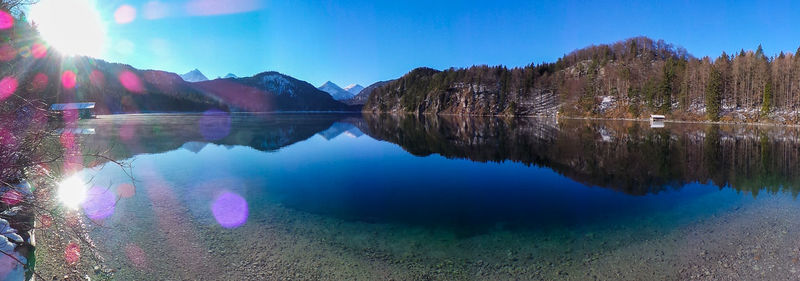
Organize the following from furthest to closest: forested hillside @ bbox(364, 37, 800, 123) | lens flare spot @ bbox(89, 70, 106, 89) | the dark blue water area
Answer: lens flare spot @ bbox(89, 70, 106, 89)
forested hillside @ bbox(364, 37, 800, 123)
the dark blue water area

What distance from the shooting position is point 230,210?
529 inches

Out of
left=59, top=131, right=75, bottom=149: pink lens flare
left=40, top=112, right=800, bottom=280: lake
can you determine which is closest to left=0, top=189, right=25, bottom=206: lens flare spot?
left=59, top=131, right=75, bottom=149: pink lens flare

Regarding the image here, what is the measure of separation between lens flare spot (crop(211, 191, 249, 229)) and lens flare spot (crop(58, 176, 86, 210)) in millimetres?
5180

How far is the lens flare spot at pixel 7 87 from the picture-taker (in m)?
7.83

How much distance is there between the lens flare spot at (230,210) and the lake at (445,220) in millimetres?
68

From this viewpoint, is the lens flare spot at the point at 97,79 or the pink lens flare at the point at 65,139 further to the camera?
the lens flare spot at the point at 97,79

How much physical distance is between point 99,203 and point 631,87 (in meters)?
125

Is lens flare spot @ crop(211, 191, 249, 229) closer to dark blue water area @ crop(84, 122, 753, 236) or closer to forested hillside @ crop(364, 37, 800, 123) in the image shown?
dark blue water area @ crop(84, 122, 753, 236)

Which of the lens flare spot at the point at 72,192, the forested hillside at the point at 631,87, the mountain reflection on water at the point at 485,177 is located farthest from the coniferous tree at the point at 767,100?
the lens flare spot at the point at 72,192

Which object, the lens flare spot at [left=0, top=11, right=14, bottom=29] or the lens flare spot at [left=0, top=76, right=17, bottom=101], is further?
the lens flare spot at [left=0, top=11, right=14, bottom=29]

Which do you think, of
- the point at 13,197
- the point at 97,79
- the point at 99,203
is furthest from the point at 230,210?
the point at 97,79

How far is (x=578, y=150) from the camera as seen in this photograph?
3094 cm

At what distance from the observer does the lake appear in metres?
8.73

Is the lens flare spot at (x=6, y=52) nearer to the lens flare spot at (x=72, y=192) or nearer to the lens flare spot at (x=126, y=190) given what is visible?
the lens flare spot at (x=72, y=192)
